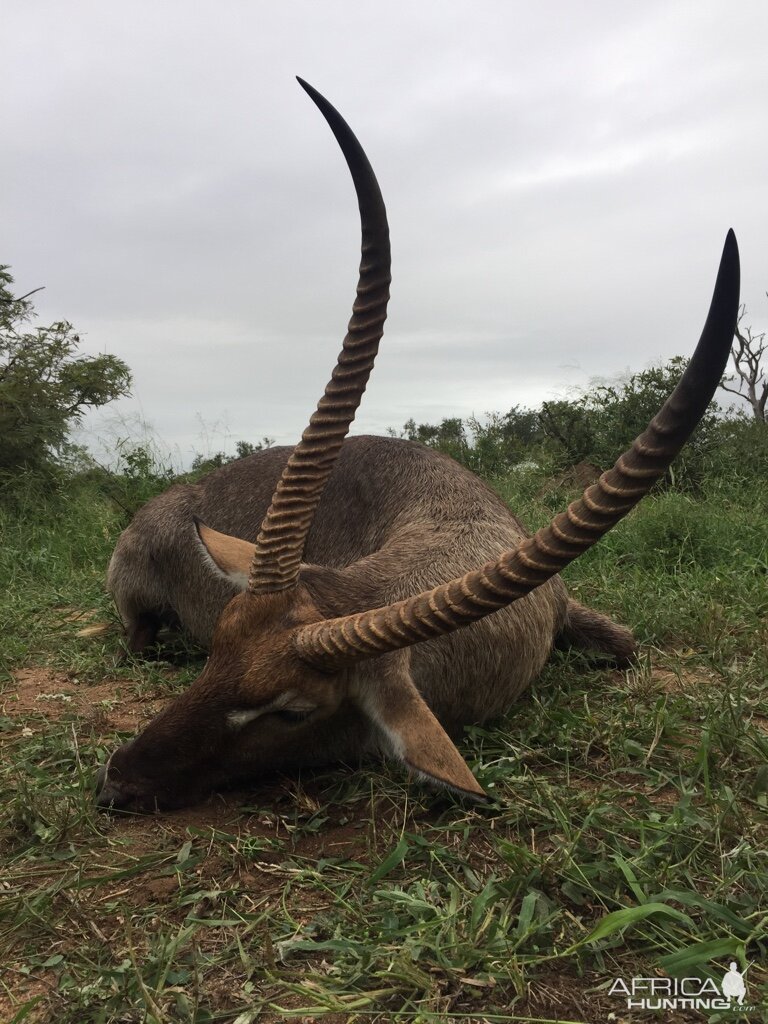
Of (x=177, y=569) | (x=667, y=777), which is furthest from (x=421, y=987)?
(x=177, y=569)

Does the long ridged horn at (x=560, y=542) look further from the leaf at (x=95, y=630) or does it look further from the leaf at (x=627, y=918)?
the leaf at (x=95, y=630)

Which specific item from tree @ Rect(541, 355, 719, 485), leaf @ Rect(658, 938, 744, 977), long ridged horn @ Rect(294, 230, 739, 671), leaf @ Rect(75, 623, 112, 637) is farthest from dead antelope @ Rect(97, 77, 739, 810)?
tree @ Rect(541, 355, 719, 485)

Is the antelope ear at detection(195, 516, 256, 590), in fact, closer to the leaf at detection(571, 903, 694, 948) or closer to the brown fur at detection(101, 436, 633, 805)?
the brown fur at detection(101, 436, 633, 805)

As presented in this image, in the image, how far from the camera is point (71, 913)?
210cm

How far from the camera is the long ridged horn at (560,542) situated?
6.43 feet

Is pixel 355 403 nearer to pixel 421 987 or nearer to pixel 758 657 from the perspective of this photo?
pixel 421 987

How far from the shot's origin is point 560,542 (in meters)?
2.24

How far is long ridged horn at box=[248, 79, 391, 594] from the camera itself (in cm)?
269

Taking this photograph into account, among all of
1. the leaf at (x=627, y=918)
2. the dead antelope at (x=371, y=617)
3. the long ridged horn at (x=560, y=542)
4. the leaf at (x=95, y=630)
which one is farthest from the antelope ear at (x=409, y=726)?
the leaf at (x=95, y=630)

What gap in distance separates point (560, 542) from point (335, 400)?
1.04 metres

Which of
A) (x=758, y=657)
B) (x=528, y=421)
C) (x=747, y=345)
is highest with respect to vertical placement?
(x=747, y=345)

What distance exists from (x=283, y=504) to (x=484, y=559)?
0.95 m

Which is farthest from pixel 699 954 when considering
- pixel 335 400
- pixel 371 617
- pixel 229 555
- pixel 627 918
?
pixel 229 555

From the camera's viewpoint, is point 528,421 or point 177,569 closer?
point 177,569
